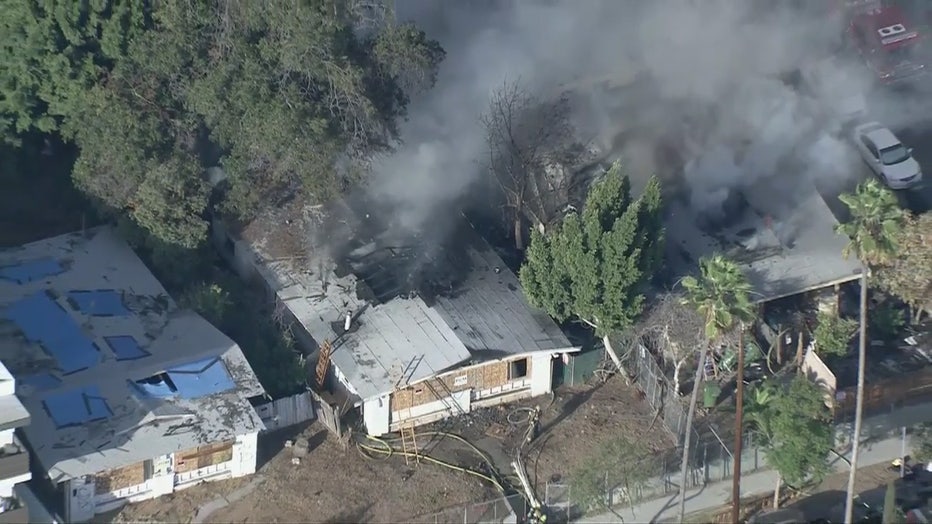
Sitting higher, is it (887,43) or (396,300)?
(887,43)

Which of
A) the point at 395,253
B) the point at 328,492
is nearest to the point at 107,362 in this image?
the point at 328,492

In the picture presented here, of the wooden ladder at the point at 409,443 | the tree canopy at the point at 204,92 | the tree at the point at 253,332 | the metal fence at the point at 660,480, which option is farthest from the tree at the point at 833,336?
the tree at the point at 253,332

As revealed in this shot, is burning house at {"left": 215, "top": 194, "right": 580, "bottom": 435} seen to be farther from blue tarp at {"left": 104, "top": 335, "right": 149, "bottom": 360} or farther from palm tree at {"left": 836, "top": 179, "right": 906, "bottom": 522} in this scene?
palm tree at {"left": 836, "top": 179, "right": 906, "bottom": 522}

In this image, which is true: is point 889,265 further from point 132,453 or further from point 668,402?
point 132,453

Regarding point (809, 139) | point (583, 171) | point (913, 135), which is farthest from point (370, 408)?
point (913, 135)

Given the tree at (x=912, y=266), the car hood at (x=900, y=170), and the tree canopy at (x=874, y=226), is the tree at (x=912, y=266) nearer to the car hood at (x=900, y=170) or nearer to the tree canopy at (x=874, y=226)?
the tree canopy at (x=874, y=226)

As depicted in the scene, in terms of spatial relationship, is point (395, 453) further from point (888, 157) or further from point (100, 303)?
point (888, 157)

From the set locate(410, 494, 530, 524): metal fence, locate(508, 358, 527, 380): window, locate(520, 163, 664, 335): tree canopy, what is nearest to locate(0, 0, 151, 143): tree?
locate(520, 163, 664, 335): tree canopy
